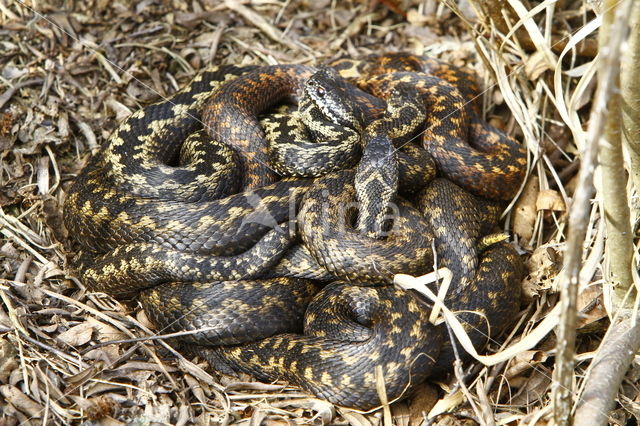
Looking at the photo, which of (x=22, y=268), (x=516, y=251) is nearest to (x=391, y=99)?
(x=516, y=251)

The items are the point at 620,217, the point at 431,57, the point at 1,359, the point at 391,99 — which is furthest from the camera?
the point at 431,57

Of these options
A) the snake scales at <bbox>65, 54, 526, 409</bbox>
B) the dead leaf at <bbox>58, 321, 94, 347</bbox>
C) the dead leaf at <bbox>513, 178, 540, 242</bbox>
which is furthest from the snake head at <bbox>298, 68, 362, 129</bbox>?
the dead leaf at <bbox>58, 321, 94, 347</bbox>

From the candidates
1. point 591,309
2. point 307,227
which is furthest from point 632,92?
point 307,227

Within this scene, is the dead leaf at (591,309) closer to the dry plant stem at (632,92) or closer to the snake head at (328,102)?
the dry plant stem at (632,92)

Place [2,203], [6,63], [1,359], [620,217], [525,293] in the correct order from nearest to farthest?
1. [620,217]
2. [1,359]
3. [525,293]
4. [2,203]
5. [6,63]

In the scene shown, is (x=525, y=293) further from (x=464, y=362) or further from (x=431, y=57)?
(x=431, y=57)

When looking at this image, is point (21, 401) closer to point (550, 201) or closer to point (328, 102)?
point (328, 102)

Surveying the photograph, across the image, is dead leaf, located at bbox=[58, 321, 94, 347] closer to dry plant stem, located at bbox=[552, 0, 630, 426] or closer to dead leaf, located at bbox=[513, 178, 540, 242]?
dry plant stem, located at bbox=[552, 0, 630, 426]
